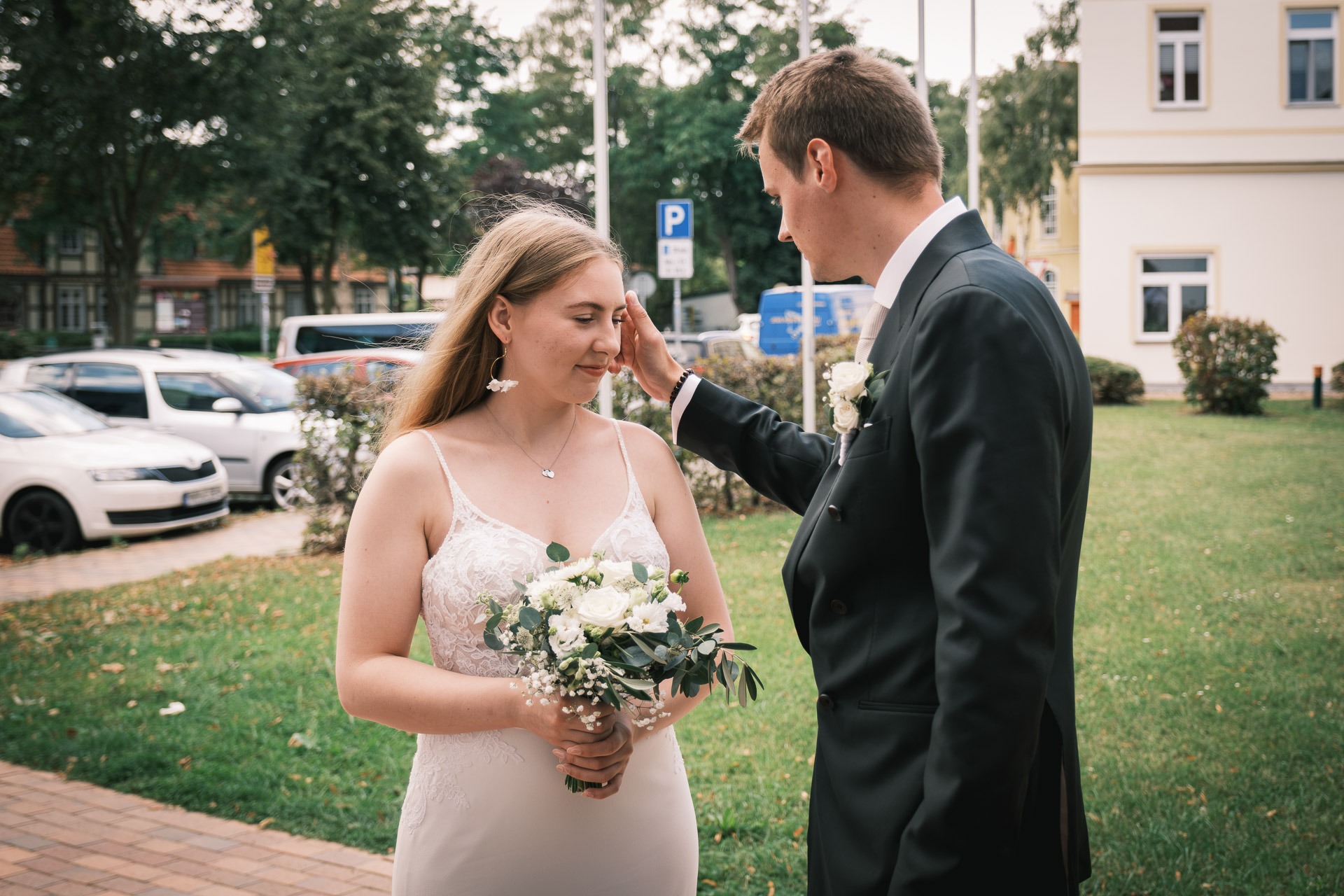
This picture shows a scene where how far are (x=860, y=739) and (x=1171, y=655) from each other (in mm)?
5453

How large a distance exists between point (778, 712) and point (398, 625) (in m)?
3.76

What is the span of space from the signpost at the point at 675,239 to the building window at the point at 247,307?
6305cm

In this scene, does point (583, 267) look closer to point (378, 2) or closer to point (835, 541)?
point (835, 541)

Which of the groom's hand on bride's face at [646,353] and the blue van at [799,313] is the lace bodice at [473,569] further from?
the blue van at [799,313]

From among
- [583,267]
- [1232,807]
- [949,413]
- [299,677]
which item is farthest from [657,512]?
[299,677]

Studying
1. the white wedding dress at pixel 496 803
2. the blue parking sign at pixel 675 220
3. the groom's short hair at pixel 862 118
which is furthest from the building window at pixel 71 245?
the groom's short hair at pixel 862 118

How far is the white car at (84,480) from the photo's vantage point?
1155cm

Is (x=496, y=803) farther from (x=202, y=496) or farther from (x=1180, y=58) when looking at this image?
(x=1180, y=58)

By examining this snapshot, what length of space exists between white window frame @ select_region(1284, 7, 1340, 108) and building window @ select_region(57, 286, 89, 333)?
6057cm

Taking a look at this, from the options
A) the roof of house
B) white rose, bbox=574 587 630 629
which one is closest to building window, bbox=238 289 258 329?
the roof of house

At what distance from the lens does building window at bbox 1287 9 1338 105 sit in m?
26.4

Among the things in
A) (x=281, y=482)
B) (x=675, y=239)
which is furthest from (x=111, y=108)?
(x=675, y=239)

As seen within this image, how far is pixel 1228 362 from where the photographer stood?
808 inches

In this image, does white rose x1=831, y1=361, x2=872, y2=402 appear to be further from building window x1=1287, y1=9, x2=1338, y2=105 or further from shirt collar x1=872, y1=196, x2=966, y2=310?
building window x1=1287, y1=9, x2=1338, y2=105
